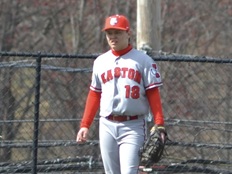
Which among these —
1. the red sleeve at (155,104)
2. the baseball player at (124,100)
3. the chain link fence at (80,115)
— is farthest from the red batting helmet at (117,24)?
the chain link fence at (80,115)

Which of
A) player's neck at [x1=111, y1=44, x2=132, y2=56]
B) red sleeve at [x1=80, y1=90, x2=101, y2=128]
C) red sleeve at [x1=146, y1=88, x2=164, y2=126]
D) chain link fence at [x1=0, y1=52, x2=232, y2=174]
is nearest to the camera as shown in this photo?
red sleeve at [x1=146, y1=88, x2=164, y2=126]

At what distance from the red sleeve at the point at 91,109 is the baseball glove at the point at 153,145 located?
0.53 meters

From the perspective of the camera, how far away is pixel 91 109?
7656 millimetres

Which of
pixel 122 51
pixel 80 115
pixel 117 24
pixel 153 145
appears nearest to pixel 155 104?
pixel 153 145

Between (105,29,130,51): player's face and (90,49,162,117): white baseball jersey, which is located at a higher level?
(105,29,130,51): player's face

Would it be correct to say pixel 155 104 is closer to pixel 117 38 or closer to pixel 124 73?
pixel 124 73

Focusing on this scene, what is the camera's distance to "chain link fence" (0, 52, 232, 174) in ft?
30.6

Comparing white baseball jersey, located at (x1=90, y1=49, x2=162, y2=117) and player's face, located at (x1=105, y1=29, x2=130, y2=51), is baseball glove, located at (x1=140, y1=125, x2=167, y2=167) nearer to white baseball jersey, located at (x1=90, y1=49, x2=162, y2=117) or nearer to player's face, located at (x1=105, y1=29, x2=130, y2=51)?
white baseball jersey, located at (x1=90, y1=49, x2=162, y2=117)

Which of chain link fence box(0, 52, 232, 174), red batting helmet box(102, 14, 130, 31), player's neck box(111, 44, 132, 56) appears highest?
red batting helmet box(102, 14, 130, 31)

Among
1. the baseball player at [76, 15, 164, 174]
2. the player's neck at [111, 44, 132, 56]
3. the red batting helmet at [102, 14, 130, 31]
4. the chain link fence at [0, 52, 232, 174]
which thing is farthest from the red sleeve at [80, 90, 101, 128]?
the chain link fence at [0, 52, 232, 174]

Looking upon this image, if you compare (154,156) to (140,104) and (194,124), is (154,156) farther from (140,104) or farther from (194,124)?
(194,124)

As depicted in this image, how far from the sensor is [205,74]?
1100 cm

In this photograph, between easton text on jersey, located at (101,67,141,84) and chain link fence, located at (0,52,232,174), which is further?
chain link fence, located at (0,52,232,174)

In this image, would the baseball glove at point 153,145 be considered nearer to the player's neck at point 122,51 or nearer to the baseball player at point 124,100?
the baseball player at point 124,100
